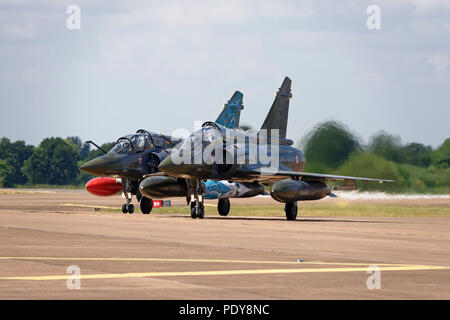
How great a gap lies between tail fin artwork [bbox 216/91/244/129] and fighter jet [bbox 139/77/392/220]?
13.6 feet

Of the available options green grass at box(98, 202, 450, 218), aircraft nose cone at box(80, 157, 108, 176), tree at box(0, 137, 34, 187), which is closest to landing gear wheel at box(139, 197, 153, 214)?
green grass at box(98, 202, 450, 218)

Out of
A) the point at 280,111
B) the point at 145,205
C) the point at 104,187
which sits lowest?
the point at 145,205

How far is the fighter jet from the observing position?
30.8 m

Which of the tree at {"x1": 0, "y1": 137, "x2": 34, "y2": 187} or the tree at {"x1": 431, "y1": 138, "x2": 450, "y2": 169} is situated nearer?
the tree at {"x1": 431, "y1": 138, "x2": 450, "y2": 169}

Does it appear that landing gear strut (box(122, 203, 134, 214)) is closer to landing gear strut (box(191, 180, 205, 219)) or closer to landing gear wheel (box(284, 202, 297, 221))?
landing gear strut (box(191, 180, 205, 219))

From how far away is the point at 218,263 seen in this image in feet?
46.2

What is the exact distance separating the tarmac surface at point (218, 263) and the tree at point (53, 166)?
12821cm

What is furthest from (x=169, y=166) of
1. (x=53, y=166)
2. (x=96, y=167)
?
(x=53, y=166)

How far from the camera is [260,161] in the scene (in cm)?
3391

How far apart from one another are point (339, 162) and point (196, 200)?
41.6ft

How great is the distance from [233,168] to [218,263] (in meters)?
18.1

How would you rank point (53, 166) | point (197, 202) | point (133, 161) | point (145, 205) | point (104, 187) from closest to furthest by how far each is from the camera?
point (197, 202) < point (133, 161) < point (145, 205) < point (104, 187) < point (53, 166)

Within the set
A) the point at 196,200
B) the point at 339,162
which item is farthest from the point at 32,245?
A: the point at 339,162

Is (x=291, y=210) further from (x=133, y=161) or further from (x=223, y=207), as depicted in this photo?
(x=133, y=161)
